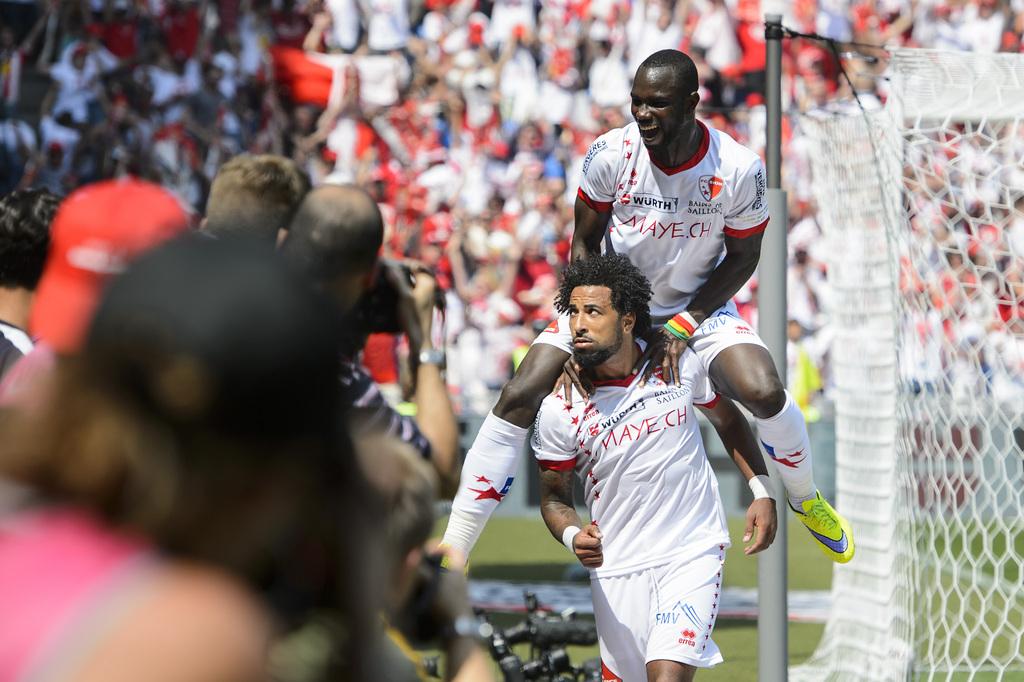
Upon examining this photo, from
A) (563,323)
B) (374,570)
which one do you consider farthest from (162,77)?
(374,570)

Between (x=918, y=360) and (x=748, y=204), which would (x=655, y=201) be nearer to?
(x=748, y=204)

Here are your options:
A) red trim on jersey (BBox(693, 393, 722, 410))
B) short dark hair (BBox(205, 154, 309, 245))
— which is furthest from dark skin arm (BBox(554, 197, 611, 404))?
short dark hair (BBox(205, 154, 309, 245))

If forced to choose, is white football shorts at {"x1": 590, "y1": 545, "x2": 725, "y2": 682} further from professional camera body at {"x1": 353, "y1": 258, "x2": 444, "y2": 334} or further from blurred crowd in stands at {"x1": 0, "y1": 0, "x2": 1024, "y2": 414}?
blurred crowd in stands at {"x1": 0, "y1": 0, "x2": 1024, "y2": 414}

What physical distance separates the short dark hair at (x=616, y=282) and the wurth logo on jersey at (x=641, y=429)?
354mm

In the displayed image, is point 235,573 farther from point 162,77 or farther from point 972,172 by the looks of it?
point 162,77

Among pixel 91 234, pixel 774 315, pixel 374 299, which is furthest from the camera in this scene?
pixel 774 315

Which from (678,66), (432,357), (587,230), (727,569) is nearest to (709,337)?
(587,230)

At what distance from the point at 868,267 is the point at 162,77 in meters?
10.9

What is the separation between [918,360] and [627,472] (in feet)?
15.0

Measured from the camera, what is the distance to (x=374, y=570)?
5.22 ft

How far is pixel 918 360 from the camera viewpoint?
32.3 feet

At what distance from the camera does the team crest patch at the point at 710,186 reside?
19.7ft

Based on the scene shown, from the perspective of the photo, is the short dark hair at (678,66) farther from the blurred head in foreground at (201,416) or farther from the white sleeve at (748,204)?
the blurred head in foreground at (201,416)

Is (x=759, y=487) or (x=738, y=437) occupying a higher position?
(x=738, y=437)
